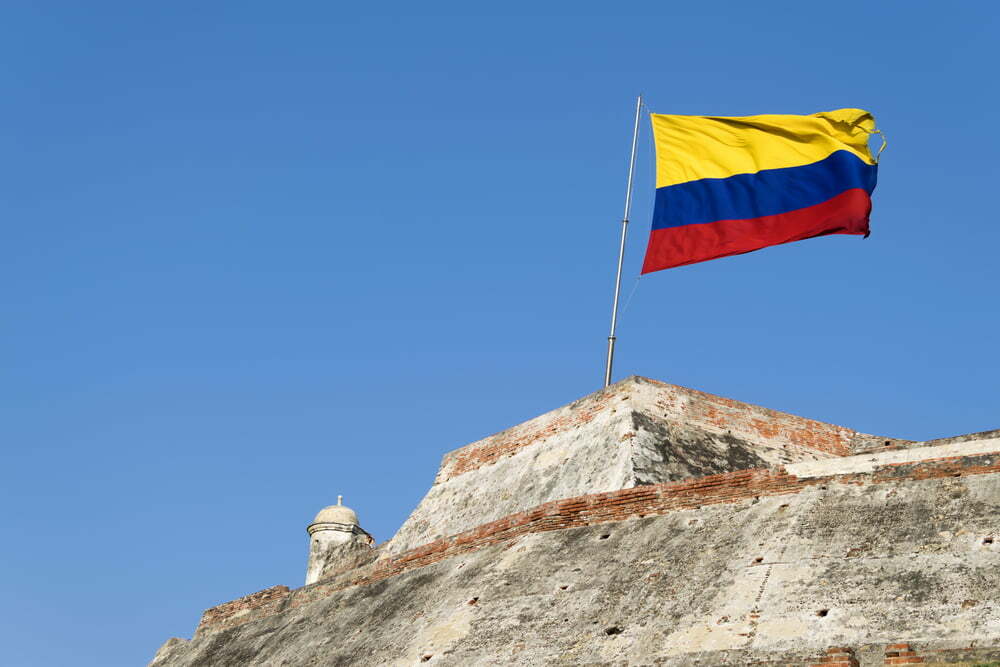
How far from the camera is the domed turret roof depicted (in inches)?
875

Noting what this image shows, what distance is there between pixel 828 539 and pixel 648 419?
15.4 ft

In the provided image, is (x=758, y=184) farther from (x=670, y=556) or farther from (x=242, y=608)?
(x=242, y=608)

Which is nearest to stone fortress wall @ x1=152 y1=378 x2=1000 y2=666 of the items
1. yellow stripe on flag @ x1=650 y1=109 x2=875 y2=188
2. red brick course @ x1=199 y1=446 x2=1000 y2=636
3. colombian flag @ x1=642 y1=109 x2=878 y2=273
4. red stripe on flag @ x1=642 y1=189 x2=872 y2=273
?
red brick course @ x1=199 y1=446 x2=1000 y2=636

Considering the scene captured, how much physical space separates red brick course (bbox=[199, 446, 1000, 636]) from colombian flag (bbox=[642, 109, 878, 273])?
4.48 meters

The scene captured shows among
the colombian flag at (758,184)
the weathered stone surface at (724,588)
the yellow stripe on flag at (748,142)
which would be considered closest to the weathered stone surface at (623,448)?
the weathered stone surface at (724,588)

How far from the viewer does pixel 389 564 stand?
1558cm

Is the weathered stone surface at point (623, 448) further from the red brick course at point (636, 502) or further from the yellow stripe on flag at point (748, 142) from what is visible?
the yellow stripe on flag at point (748, 142)

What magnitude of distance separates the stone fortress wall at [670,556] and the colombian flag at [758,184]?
2.28 m

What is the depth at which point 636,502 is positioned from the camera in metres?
12.9

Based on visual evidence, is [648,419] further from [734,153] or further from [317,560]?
[317,560]

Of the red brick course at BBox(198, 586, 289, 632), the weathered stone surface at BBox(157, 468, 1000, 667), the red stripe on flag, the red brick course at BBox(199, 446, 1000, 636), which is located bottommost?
the weathered stone surface at BBox(157, 468, 1000, 667)

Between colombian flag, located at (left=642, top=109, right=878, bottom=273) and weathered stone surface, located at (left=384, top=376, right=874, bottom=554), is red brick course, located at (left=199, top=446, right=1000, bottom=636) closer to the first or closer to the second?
weathered stone surface, located at (left=384, top=376, right=874, bottom=554)

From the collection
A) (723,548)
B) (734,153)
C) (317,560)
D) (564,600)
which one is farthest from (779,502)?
(317,560)

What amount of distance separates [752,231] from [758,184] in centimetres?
72
